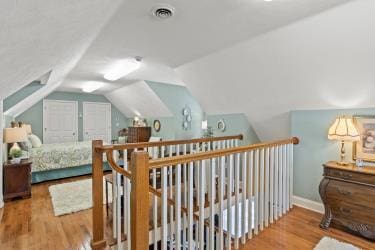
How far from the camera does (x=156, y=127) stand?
6.80 metres

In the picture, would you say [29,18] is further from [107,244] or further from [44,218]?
[44,218]

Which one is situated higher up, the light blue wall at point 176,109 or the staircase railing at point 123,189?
the light blue wall at point 176,109

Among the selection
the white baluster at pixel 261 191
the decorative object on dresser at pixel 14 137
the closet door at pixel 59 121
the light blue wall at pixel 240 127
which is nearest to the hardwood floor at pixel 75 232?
the white baluster at pixel 261 191

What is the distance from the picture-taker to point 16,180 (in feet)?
11.9

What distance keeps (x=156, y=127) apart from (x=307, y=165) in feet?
15.2

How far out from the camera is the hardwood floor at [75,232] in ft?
7.32

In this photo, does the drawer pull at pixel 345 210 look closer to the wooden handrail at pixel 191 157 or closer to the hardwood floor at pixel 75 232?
the hardwood floor at pixel 75 232

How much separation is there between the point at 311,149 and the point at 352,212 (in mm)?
938

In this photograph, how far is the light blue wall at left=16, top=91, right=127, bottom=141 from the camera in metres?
6.63

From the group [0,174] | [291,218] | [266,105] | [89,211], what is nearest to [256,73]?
[266,105]

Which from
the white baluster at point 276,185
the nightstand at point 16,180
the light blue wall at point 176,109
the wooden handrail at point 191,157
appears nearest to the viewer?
the wooden handrail at point 191,157

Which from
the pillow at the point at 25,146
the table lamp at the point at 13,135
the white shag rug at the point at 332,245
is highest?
the table lamp at the point at 13,135

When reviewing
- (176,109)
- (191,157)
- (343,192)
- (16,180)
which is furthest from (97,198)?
(176,109)

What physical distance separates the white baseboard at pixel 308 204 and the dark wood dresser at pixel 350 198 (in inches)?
18.9
